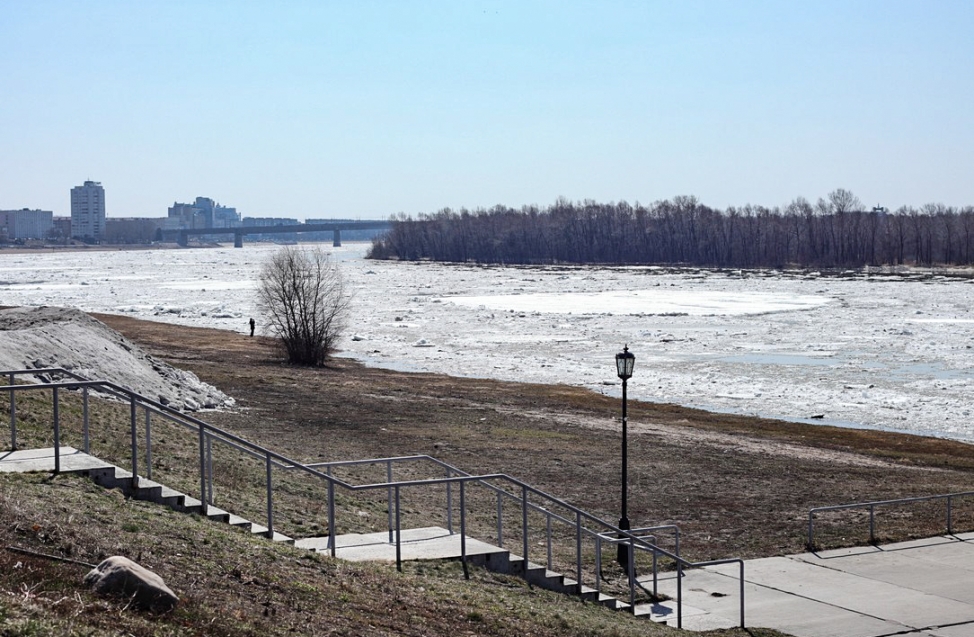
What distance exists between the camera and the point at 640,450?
97.8 feet

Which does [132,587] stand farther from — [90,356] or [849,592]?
[90,356]

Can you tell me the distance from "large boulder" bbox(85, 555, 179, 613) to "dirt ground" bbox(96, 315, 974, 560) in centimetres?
1133

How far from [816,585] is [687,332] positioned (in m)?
51.3

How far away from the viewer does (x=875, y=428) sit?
3612 cm

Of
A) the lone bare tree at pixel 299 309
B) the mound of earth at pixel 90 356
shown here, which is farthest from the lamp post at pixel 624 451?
the lone bare tree at pixel 299 309

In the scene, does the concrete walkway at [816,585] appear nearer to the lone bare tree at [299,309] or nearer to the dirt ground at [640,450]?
the dirt ground at [640,450]

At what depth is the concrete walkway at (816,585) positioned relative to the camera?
46.4 feet

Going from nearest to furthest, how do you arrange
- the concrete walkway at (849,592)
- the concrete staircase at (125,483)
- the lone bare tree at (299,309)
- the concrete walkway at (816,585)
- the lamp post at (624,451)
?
the concrete staircase at (125,483) < the concrete walkway at (816,585) < the concrete walkway at (849,592) < the lamp post at (624,451) < the lone bare tree at (299,309)

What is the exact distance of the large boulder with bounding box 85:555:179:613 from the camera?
347 inches

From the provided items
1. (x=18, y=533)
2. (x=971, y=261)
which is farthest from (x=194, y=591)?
(x=971, y=261)

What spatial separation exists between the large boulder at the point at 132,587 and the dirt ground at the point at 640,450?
11334mm

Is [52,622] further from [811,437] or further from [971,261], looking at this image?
[971,261]

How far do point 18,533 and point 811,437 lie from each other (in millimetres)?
27765

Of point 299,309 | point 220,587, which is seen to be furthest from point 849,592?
point 299,309
